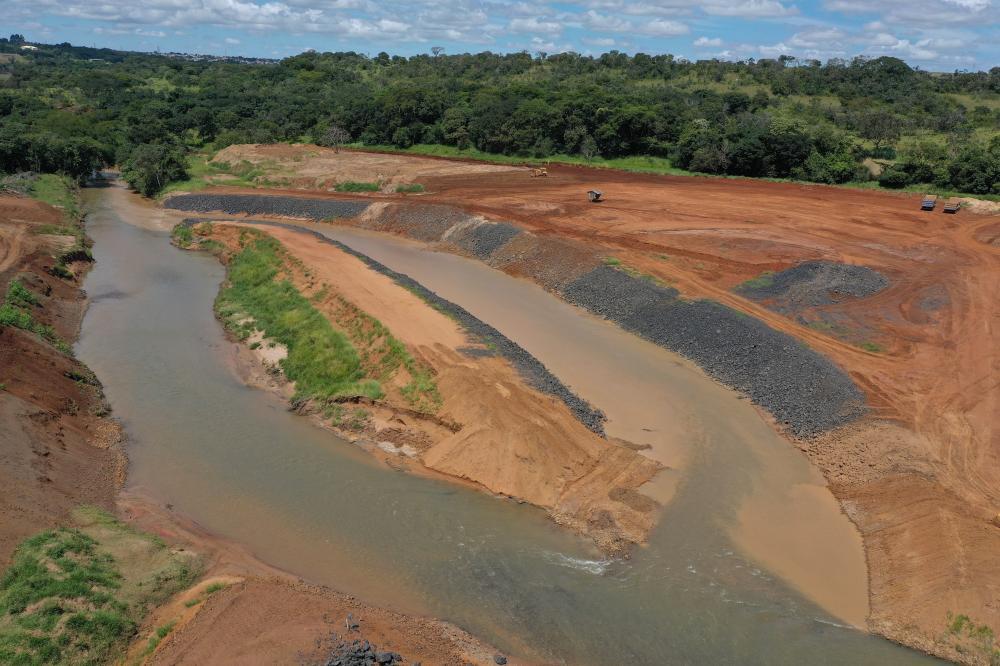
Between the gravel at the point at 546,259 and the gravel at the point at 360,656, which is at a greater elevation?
the gravel at the point at 546,259

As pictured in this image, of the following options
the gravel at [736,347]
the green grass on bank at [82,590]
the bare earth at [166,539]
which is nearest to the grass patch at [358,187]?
the gravel at [736,347]

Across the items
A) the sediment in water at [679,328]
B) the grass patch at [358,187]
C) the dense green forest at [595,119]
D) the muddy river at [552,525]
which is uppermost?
the dense green forest at [595,119]

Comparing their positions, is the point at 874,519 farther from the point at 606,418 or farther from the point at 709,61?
the point at 709,61

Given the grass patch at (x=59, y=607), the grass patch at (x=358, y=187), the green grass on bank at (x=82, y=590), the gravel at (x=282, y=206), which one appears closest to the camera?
the grass patch at (x=59, y=607)

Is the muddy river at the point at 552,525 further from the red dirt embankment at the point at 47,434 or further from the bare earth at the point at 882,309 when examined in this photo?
the bare earth at the point at 882,309

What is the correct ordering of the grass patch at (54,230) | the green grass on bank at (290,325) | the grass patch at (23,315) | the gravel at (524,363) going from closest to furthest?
1. the gravel at (524,363)
2. the green grass on bank at (290,325)
3. the grass patch at (23,315)
4. the grass patch at (54,230)

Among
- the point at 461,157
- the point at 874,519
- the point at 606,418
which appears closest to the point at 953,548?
the point at 874,519

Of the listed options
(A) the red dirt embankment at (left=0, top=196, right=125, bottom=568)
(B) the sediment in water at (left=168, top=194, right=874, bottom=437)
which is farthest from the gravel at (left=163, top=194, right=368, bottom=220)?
(A) the red dirt embankment at (left=0, top=196, right=125, bottom=568)
